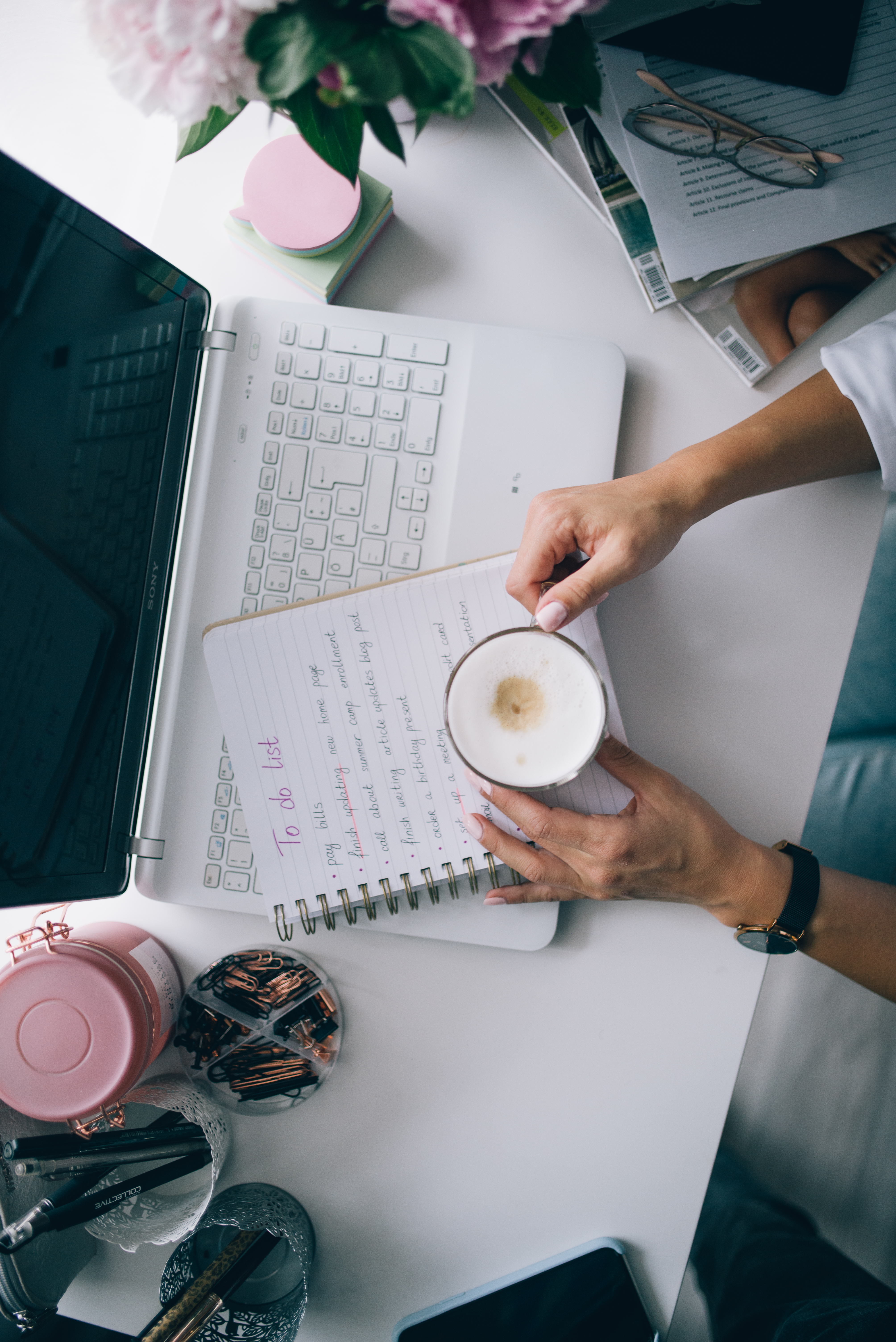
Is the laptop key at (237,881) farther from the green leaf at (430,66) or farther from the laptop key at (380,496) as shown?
the green leaf at (430,66)

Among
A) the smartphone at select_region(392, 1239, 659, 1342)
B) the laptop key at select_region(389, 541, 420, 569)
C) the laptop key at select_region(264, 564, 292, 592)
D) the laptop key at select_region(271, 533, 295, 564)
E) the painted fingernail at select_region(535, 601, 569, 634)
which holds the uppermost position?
the laptop key at select_region(389, 541, 420, 569)

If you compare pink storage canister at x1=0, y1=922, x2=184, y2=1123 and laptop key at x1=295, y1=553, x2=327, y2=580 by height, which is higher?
laptop key at x1=295, y1=553, x2=327, y2=580

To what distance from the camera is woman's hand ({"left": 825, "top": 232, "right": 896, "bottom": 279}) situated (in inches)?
28.2

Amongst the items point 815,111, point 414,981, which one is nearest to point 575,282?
point 815,111

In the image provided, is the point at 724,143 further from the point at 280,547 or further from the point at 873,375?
the point at 280,547

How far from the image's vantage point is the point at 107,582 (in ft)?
2.14

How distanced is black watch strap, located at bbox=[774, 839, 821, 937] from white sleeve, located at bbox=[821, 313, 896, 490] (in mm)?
388

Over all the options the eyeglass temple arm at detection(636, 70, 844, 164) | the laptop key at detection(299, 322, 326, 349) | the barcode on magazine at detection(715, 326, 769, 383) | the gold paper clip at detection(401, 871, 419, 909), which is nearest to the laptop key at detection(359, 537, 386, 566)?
the laptop key at detection(299, 322, 326, 349)

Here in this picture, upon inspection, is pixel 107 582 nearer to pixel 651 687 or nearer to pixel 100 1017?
pixel 100 1017

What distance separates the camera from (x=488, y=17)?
16.2 inches

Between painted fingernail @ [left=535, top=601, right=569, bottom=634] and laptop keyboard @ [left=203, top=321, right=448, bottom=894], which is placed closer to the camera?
painted fingernail @ [left=535, top=601, right=569, bottom=634]

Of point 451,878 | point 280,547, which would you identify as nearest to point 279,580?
point 280,547

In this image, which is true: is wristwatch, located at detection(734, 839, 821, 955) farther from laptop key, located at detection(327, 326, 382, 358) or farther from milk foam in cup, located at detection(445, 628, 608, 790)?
laptop key, located at detection(327, 326, 382, 358)

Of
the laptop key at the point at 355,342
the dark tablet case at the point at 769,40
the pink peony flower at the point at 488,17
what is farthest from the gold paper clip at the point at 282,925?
the dark tablet case at the point at 769,40
